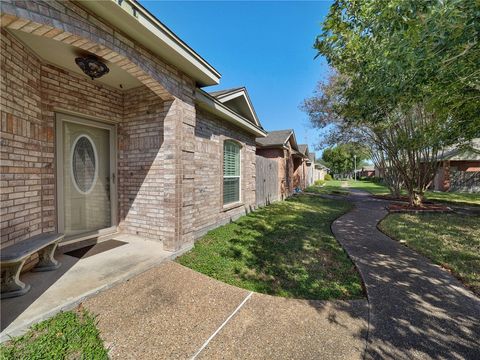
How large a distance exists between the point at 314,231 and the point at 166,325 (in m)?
4.75

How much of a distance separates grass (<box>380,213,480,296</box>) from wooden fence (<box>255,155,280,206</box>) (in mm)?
4749

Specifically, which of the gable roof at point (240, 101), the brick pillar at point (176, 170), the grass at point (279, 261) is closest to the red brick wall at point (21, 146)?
the brick pillar at point (176, 170)

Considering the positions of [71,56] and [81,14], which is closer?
[81,14]

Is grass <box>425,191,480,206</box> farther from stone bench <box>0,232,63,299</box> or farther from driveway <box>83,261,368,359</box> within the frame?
stone bench <box>0,232,63,299</box>

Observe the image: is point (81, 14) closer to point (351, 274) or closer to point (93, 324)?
point (93, 324)

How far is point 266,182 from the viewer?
35.0ft

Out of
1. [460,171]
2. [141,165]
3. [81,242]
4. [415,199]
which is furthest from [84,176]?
[460,171]

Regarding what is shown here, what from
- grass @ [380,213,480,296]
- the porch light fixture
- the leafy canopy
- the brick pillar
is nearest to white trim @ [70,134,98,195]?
the porch light fixture

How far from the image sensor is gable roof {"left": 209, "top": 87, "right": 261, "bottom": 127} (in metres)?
6.99

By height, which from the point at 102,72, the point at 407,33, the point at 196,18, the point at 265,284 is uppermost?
the point at 196,18

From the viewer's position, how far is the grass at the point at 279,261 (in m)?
3.28

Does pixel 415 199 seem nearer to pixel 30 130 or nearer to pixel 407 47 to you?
pixel 407 47

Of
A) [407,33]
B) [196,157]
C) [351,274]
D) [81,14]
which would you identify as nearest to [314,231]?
[351,274]

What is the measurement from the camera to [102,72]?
3643 mm
